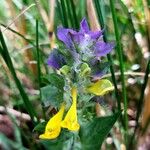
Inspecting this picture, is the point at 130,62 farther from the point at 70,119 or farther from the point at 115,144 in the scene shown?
the point at 70,119

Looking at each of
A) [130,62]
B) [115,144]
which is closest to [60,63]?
[115,144]

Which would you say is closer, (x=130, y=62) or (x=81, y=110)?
(x=81, y=110)

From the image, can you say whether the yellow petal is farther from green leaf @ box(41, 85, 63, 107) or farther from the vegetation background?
the vegetation background

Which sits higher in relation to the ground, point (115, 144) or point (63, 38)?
point (63, 38)

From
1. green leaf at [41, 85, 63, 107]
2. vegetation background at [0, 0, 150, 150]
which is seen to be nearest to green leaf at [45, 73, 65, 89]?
green leaf at [41, 85, 63, 107]

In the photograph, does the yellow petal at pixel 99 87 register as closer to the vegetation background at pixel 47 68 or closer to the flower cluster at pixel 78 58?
the flower cluster at pixel 78 58

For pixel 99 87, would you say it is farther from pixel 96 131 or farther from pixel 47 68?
pixel 47 68
